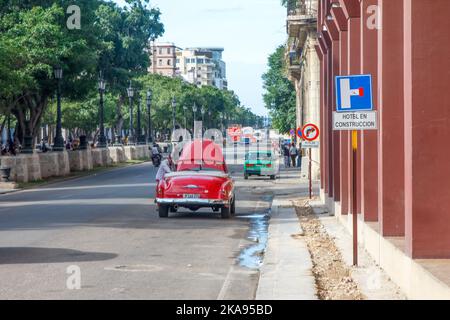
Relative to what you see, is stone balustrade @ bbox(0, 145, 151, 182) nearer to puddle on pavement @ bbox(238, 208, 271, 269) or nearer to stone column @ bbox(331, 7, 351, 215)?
puddle on pavement @ bbox(238, 208, 271, 269)

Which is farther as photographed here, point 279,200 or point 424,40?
point 279,200

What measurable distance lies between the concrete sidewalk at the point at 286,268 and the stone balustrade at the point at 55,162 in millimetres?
24045

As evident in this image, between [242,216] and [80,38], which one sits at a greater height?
[80,38]

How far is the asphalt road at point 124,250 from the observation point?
1291cm

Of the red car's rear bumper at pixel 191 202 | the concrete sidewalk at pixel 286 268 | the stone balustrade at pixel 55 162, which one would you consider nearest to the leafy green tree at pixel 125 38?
the stone balustrade at pixel 55 162

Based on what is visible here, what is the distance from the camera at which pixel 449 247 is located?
39.9 ft

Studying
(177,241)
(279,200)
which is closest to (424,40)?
(177,241)

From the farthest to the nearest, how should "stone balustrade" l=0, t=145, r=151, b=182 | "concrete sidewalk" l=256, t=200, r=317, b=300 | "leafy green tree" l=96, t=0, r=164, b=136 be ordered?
1. "leafy green tree" l=96, t=0, r=164, b=136
2. "stone balustrade" l=0, t=145, r=151, b=182
3. "concrete sidewalk" l=256, t=200, r=317, b=300

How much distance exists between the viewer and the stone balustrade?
151ft

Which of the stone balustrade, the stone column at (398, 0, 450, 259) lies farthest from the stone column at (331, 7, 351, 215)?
the stone balustrade

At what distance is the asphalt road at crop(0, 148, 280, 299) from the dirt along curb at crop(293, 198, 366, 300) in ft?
3.23

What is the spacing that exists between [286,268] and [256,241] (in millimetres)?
5220

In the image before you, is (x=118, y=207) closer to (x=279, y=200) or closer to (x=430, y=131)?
(x=279, y=200)

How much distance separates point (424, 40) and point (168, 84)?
Answer: 149107 millimetres
